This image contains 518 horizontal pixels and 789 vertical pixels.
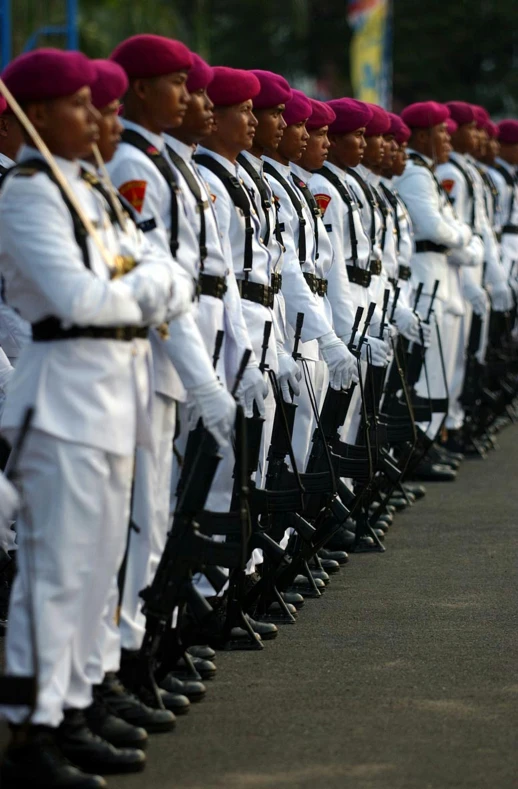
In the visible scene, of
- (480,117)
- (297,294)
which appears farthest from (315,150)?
(480,117)

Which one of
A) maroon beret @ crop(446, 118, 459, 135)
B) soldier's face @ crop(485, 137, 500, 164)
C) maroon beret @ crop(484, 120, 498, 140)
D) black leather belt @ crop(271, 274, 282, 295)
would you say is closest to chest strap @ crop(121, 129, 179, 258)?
black leather belt @ crop(271, 274, 282, 295)

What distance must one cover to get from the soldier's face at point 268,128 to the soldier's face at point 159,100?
200 centimetres

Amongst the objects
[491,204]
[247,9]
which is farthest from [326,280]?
[247,9]

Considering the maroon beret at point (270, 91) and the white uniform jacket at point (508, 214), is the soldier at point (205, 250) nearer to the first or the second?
the maroon beret at point (270, 91)

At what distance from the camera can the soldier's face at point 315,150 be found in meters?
9.06

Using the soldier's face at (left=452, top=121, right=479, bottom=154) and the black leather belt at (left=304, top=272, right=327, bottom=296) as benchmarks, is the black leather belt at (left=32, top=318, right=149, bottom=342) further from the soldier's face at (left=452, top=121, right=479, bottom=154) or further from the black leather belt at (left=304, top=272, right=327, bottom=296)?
the soldier's face at (left=452, top=121, right=479, bottom=154)

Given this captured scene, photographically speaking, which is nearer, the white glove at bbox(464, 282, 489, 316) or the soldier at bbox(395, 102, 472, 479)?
the soldier at bbox(395, 102, 472, 479)

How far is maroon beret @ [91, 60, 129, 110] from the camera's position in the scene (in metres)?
5.52

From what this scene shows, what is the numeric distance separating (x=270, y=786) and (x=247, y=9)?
38658 millimetres

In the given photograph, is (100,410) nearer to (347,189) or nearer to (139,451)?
(139,451)

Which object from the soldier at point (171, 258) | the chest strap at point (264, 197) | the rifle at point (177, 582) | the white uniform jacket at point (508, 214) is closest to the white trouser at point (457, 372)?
the white uniform jacket at point (508, 214)

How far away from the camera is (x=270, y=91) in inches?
320

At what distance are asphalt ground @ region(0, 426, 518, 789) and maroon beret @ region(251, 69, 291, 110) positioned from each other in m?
2.11

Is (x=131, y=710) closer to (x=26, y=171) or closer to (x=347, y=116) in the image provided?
(x=26, y=171)
